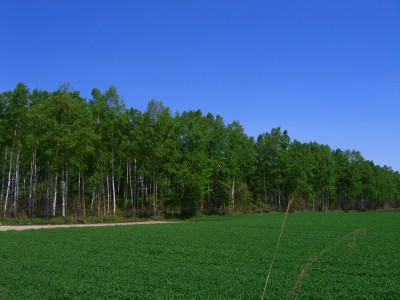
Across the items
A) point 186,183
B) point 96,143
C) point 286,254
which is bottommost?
point 286,254

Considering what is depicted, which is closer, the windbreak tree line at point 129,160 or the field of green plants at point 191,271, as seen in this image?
the field of green plants at point 191,271

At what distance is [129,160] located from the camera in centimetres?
5469

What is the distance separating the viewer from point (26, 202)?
51062 mm

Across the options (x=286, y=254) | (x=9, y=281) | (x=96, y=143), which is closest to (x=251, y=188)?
(x=96, y=143)

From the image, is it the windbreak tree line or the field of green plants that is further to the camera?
the windbreak tree line

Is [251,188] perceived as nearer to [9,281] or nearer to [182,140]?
[182,140]

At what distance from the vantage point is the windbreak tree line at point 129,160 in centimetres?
4341

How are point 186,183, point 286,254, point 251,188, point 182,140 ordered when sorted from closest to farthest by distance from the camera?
point 286,254 < point 186,183 < point 182,140 < point 251,188

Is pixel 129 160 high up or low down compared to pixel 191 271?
up

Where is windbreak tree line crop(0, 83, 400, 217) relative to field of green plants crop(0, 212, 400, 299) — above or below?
above

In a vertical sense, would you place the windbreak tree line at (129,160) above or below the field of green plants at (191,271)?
above

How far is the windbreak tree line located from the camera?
43406mm

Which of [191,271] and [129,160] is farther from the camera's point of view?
[129,160]

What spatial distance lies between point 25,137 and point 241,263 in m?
36.3
